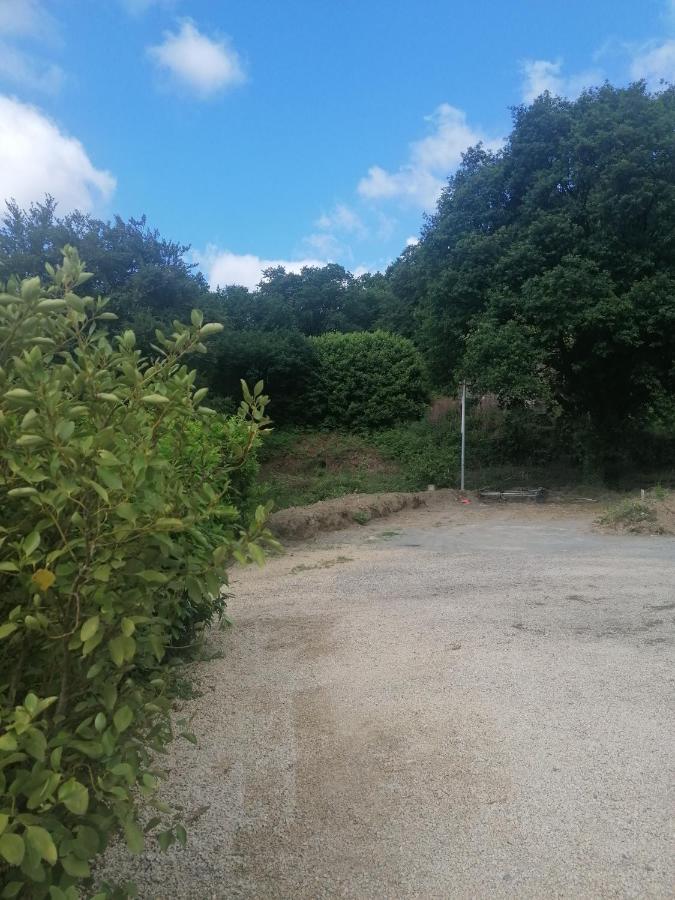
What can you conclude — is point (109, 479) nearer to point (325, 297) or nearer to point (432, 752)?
point (432, 752)

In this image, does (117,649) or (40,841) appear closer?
(40,841)

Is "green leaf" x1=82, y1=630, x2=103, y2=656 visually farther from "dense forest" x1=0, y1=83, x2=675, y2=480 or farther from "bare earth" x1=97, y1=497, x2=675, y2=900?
"dense forest" x1=0, y1=83, x2=675, y2=480

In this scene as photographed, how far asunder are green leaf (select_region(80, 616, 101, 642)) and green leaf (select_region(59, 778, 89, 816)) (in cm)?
22

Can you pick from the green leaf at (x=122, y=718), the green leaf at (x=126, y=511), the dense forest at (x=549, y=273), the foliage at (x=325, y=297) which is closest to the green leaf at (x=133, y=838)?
the green leaf at (x=122, y=718)

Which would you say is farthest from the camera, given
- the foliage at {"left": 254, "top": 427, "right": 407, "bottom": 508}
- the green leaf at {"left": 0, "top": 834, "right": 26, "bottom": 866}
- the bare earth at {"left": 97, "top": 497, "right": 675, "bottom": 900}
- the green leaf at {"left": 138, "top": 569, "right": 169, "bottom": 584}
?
the foliage at {"left": 254, "top": 427, "right": 407, "bottom": 508}

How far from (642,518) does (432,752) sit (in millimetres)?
7500

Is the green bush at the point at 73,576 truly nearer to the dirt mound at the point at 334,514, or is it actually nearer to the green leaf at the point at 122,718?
the green leaf at the point at 122,718

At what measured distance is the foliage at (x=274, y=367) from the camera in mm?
19520

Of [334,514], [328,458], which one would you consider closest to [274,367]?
[328,458]

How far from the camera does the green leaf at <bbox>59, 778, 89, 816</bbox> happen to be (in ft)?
3.47

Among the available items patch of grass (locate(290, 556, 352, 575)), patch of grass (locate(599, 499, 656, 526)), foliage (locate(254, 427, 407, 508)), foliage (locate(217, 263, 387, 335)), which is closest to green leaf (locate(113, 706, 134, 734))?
patch of grass (locate(290, 556, 352, 575))

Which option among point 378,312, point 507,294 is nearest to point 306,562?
point 507,294

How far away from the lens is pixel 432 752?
2.76 meters

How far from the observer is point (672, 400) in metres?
13.8
